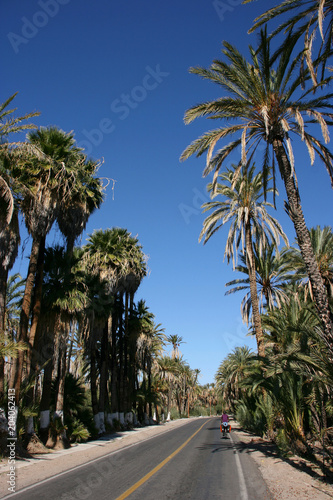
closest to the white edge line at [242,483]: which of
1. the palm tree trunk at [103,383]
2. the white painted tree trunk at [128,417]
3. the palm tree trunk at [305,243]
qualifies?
the palm tree trunk at [305,243]

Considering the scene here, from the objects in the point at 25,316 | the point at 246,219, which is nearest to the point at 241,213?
the point at 246,219

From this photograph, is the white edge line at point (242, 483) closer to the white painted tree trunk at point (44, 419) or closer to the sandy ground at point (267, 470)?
the sandy ground at point (267, 470)

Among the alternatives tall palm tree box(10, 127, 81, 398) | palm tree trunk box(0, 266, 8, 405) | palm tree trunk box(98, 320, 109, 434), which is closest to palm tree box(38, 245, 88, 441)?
tall palm tree box(10, 127, 81, 398)

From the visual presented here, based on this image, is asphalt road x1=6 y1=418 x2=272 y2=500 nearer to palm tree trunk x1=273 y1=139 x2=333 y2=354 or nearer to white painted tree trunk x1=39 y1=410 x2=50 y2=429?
palm tree trunk x1=273 y1=139 x2=333 y2=354

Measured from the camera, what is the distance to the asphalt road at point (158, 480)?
24.2 ft

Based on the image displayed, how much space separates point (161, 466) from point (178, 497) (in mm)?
3925

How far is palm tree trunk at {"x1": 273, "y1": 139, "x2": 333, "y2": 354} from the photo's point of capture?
30.3ft

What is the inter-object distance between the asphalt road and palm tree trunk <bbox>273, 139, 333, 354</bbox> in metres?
4.14

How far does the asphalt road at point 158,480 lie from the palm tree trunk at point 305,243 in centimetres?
414

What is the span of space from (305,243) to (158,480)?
7648mm

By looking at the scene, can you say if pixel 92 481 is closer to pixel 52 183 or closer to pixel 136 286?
pixel 52 183

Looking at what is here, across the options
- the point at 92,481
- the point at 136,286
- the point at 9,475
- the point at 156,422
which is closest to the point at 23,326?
the point at 9,475

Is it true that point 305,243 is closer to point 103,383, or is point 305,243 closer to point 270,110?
point 270,110

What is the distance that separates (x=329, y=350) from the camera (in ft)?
29.1
